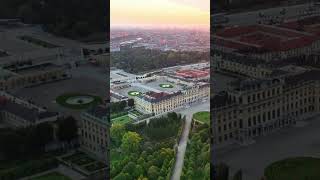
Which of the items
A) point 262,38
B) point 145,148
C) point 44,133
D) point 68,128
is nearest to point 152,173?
point 145,148

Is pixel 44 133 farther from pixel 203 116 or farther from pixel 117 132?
pixel 203 116

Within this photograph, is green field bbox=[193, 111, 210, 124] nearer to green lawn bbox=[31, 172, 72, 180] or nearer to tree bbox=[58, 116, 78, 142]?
tree bbox=[58, 116, 78, 142]

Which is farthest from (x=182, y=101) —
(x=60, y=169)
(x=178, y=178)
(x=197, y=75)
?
(x=60, y=169)

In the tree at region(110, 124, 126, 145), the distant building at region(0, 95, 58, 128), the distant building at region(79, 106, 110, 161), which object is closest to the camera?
the distant building at region(0, 95, 58, 128)

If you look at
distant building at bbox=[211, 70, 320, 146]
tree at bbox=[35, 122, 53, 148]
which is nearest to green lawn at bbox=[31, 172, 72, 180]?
tree at bbox=[35, 122, 53, 148]

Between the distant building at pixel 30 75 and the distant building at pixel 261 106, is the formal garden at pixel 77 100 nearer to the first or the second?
the distant building at pixel 30 75

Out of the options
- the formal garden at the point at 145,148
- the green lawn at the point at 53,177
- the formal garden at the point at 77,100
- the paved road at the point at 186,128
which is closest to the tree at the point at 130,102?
the formal garden at the point at 145,148

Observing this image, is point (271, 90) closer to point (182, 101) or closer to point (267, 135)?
point (267, 135)

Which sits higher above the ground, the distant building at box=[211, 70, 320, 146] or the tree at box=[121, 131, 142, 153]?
the distant building at box=[211, 70, 320, 146]
